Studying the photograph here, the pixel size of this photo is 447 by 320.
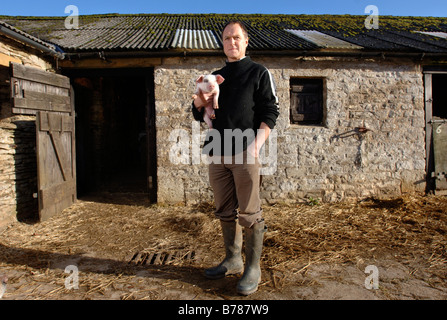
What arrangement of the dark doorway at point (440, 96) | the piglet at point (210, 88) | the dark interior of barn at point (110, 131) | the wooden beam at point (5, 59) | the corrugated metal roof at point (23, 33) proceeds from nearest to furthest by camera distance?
the piglet at point (210, 88), the corrugated metal roof at point (23, 33), the wooden beam at point (5, 59), the dark interior of barn at point (110, 131), the dark doorway at point (440, 96)

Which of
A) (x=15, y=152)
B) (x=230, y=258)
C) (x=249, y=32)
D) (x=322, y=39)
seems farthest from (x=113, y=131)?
(x=230, y=258)

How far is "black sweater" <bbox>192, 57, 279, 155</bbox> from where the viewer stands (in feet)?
6.79

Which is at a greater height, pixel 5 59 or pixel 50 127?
pixel 5 59

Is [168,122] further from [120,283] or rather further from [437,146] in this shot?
[437,146]

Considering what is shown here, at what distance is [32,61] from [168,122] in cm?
242

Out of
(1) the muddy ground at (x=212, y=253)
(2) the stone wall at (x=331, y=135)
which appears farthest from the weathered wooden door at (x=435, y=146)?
(1) the muddy ground at (x=212, y=253)

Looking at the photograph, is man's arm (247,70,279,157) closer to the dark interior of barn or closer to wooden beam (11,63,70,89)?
the dark interior of barn

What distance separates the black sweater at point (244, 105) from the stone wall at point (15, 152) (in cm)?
370

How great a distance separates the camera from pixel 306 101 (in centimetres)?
530

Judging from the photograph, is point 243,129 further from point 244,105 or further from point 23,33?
point 23,33

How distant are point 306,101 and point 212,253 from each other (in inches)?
140

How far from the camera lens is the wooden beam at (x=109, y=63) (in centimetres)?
507

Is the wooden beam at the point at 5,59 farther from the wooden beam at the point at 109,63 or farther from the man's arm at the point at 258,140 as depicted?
the man's arm at the point at 258,140
